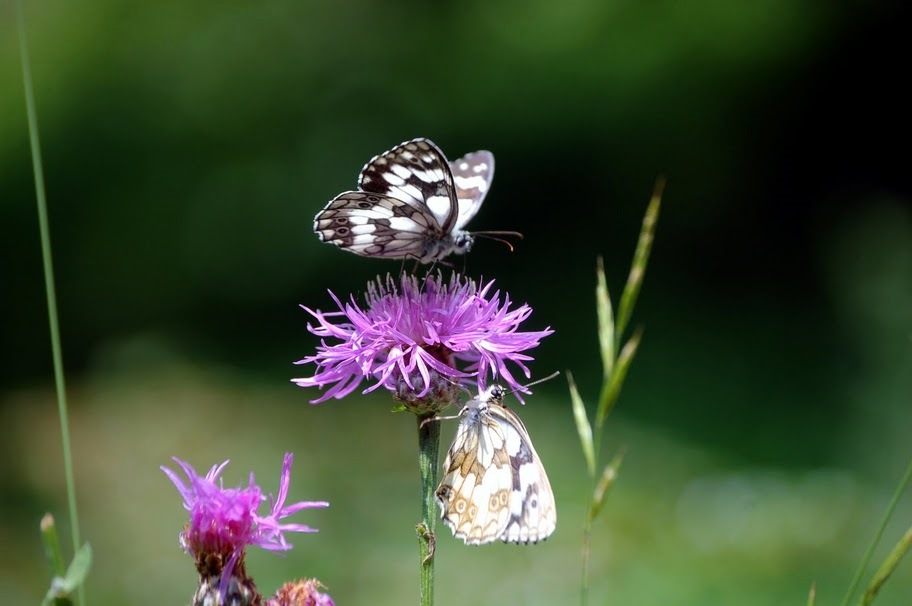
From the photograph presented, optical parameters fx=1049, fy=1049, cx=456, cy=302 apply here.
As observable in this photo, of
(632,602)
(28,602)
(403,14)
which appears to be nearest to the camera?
(632,602)

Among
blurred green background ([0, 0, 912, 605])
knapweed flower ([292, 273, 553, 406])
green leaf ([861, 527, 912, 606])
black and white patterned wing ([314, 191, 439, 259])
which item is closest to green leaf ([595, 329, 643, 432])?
knapweed flower ([292, 273, 553, 406])

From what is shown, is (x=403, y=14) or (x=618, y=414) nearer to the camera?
(x=618, y=414)

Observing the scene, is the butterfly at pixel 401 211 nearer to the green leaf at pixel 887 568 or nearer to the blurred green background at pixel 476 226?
the green leaf at pixel 887 568

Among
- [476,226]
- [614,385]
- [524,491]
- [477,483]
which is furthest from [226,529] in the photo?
[476,226]

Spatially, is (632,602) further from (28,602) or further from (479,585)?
(28,602)

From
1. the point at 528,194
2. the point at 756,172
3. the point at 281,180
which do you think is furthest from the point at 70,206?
the point at 756,172

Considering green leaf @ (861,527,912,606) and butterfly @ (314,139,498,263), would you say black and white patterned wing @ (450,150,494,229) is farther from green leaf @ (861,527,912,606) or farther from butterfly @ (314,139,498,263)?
green leaf @ (861,527,912,606)
